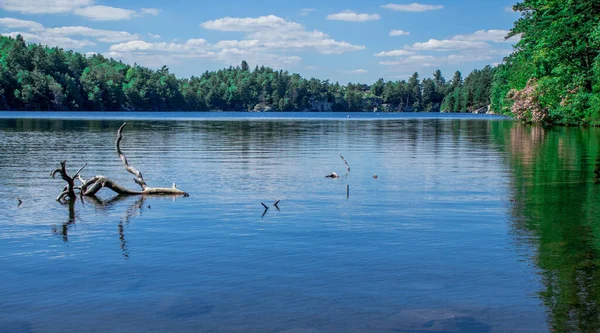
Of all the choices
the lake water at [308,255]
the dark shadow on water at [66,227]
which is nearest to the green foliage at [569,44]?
the lake water at [308,255]

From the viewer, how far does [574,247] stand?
16234mm

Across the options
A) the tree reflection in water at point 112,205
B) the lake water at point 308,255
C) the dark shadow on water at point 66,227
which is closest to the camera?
the lake water at point 308,255

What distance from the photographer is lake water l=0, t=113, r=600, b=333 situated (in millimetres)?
11305

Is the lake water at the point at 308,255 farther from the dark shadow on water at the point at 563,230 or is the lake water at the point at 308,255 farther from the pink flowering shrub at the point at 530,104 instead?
the pink flowering shrub at the point at 530,104

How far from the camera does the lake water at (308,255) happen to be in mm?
11305

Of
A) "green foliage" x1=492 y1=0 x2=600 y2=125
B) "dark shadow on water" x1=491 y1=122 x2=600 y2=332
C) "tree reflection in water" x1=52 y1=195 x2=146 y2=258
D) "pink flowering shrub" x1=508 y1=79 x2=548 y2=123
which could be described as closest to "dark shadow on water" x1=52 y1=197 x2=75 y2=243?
"tree reflection in water" x1=52 y1=195 x2=146 y2=258

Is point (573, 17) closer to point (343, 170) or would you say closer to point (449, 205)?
point (343, 170)

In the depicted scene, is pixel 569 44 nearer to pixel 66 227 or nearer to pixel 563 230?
pixel 563 230

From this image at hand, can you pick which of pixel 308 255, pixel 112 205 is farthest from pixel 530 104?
pixel 308 255

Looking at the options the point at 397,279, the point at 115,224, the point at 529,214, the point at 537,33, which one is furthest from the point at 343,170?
the point at 537,33

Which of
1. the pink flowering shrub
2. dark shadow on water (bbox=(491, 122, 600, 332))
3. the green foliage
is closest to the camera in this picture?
dark shadow on water (bbox=(491, 122, 600, 332))

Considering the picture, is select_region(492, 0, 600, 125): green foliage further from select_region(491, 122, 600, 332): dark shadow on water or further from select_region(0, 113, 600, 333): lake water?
select_region(0, 113, 600, 333): lake water

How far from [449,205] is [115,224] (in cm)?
1123

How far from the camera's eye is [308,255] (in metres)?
15.7
